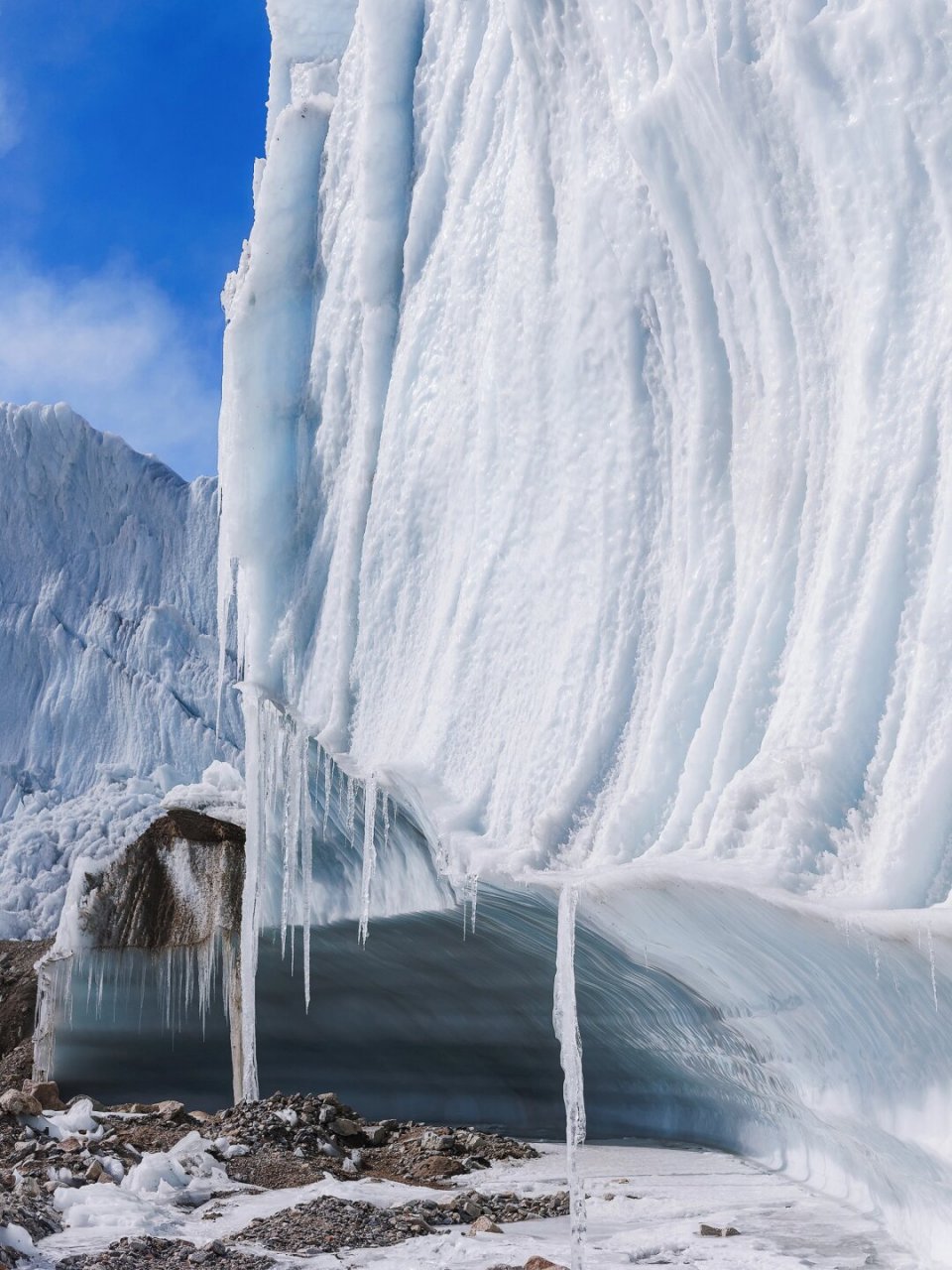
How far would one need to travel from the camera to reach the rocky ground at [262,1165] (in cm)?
474

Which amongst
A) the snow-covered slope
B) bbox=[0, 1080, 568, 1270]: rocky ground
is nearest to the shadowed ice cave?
bbox=[0, 1080, 568, 1270]: rocky ground

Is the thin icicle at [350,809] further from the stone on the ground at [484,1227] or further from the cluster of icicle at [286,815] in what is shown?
the stone on the ground at [484,1227]

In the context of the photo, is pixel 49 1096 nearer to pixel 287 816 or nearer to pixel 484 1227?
pixel 287 816

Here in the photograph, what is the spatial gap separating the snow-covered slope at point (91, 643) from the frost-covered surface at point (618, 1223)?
12703mm

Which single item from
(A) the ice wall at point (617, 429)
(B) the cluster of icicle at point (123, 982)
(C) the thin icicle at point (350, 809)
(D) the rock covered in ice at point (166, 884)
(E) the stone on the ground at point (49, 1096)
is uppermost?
(A) the ice wall at point (617, 429)

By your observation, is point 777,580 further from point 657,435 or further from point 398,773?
point 398,773

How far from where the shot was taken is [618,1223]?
16.7 feet

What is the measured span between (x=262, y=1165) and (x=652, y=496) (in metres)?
3.87

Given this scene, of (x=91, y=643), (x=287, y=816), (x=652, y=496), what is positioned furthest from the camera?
(x=91, y=643)

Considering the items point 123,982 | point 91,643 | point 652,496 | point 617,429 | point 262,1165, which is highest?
point 91,643

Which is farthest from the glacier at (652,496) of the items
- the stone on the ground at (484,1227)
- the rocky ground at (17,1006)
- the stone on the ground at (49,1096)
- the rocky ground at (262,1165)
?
the rocky ground at (17,1006)

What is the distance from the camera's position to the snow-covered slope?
18922 mm

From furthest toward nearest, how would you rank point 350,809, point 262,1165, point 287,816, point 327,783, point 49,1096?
point 49,1096 → point 287,816 → point 327,783 → point 350,809 → point 262,1165

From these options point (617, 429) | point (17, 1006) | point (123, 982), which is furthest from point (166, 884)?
point (617, 429)
